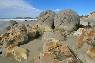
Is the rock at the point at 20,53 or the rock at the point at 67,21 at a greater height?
the rock at the point at 67,21

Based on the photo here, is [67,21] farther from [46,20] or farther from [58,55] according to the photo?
[58,55]

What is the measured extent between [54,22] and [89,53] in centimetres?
660

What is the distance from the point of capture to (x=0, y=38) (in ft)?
47.8

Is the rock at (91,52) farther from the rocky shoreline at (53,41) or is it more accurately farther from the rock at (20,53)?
the rock at (20,53)

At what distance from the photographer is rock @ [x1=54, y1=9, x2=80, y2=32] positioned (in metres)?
13.2

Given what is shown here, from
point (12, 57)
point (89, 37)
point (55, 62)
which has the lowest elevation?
point (12, 57)

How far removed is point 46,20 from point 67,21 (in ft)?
5.91

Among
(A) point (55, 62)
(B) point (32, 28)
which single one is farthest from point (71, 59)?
(B) point (32, 28)

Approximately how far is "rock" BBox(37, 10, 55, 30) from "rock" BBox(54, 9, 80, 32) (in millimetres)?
525

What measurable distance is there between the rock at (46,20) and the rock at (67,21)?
1.72 feet

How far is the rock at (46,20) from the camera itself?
47.2ft

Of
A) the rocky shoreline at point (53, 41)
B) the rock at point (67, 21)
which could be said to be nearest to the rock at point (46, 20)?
the rocky shoreline at point (53, 41)

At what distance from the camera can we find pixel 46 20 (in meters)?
14.6

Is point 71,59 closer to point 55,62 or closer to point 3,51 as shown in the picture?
point 55,62
